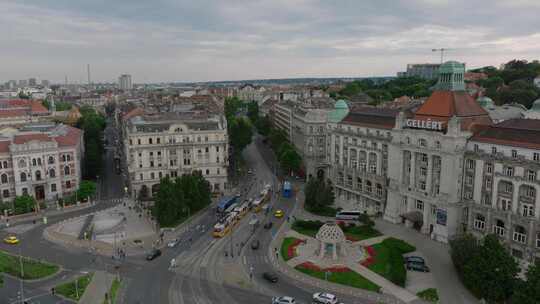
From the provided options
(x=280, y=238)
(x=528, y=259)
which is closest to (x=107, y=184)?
(x=280, y=238)

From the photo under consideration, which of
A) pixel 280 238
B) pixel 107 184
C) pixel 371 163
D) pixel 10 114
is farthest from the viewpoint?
pixel 10 114

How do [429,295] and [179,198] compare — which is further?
[179,198]

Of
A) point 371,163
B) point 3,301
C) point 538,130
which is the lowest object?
point 3,301

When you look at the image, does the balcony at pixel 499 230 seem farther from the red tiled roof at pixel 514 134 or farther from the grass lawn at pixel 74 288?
the grass lawn at pixel 74 288

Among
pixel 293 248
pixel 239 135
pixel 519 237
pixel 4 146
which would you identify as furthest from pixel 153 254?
pixel 239 135

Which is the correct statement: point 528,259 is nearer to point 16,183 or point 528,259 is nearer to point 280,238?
point 280,238

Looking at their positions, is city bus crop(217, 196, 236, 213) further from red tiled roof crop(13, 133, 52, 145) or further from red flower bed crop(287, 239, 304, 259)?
red tiled roof crop(13, 133, 52, 145)

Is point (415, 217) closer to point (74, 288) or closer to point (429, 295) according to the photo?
point (429, 295)

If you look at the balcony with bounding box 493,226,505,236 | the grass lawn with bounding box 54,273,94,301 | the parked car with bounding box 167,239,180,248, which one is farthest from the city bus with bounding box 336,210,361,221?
the grass lawn with bounding box 54,273,94,301
